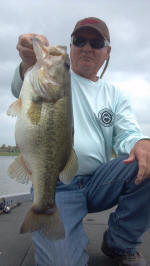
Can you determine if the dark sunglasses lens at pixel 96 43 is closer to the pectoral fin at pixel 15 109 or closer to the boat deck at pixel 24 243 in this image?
the pectoral fin at pixel 15 109

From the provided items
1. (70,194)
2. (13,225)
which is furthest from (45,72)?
(13,225)

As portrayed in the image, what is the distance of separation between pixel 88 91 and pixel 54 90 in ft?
3.72

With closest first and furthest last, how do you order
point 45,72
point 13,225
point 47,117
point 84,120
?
1. point 47,117
2. point 45,72
3. point 84,120
4. point 13,225

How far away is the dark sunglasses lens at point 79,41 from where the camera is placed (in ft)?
10.9

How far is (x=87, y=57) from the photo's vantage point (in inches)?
131

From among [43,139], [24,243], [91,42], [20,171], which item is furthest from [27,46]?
[24,243]

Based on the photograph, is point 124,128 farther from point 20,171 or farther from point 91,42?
point 20,171

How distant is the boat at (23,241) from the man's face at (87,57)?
220 centimetres

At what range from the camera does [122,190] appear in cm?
290

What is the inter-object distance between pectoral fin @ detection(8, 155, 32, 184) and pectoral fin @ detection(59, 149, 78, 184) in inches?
11.3

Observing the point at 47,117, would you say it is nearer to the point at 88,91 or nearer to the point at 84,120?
the point at 84,120

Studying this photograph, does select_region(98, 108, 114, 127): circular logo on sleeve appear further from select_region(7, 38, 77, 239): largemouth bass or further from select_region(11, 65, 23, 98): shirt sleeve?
select_region(11, 65, 23, 98): shirt sleeve

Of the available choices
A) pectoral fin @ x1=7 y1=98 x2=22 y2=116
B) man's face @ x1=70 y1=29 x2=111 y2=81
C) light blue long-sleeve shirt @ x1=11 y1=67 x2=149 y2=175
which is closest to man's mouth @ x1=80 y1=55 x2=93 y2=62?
man's face @ x1=70 y1=29 x2=111 y2=81

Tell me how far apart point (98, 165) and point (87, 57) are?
1.34 metres
